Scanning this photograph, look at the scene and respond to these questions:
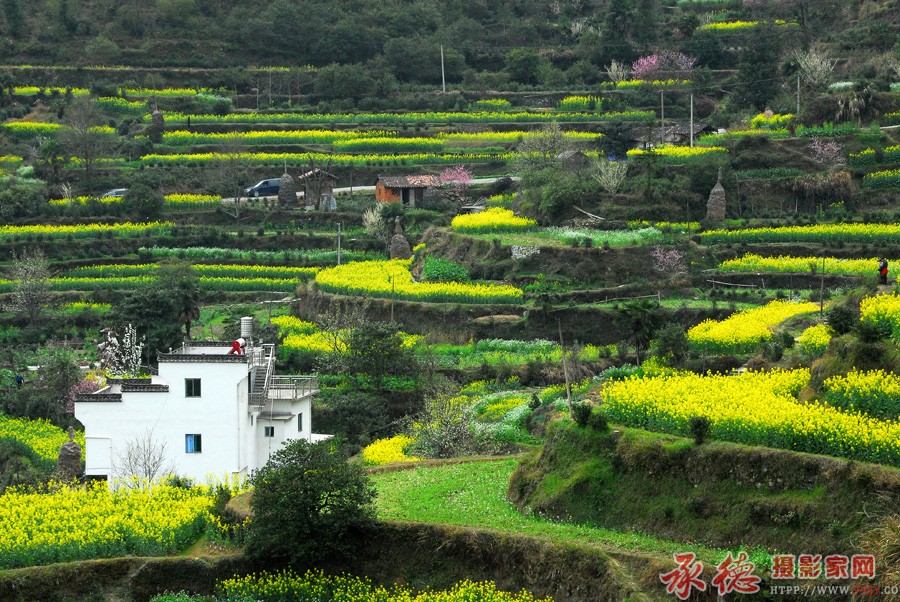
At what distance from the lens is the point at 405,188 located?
89625 mm

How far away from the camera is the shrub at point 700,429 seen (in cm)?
3544

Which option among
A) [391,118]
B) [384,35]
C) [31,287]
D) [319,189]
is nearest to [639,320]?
[31,287]

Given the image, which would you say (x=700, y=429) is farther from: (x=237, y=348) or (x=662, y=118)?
(x=662, y=118)

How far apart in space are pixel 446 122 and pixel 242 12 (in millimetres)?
22628

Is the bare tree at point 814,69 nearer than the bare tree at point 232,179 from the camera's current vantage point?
Yes

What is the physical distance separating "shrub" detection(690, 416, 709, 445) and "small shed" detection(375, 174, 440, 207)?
180 ft

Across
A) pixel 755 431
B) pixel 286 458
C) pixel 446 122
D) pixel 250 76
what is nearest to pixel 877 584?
pixel 755 431

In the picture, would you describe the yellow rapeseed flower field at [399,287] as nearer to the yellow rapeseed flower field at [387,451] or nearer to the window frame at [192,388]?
the yellow rapeseed flower field at [387,451]

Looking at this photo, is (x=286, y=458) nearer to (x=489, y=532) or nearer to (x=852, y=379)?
(x=489, y=532)

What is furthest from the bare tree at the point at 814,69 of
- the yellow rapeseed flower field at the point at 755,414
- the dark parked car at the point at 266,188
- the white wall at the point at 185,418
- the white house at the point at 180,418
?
the yellow rapeseed flower field at the point at 755,414

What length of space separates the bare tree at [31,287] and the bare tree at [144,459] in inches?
1012

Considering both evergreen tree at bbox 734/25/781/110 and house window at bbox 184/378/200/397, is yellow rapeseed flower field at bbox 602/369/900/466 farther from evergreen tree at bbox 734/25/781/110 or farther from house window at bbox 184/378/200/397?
evergreen tree at bbox 734/25/781/110

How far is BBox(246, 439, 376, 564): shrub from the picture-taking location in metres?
36.9

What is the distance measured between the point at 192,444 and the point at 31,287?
27.6 m
